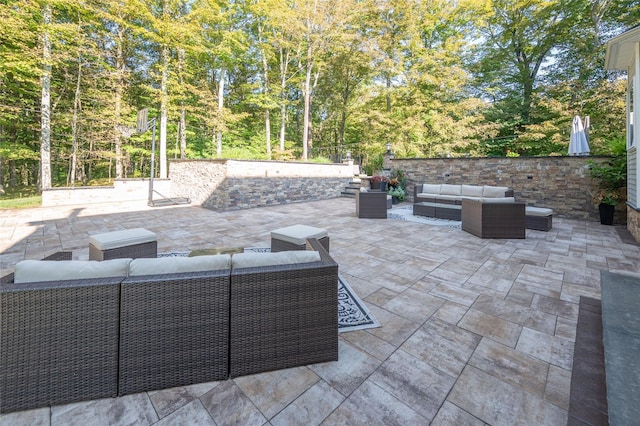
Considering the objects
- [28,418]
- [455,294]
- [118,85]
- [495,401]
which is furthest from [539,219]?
[118,85]

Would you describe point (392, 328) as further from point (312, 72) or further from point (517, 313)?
point (312, 72)

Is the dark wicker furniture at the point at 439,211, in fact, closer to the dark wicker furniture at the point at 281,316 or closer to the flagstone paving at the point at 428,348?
the flagstone paving at the point at 428,348

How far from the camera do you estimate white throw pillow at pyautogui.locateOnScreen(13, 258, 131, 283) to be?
1.35 meters

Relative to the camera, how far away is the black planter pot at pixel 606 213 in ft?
20.6

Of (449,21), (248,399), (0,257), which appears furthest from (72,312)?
(449,21)

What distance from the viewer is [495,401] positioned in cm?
146

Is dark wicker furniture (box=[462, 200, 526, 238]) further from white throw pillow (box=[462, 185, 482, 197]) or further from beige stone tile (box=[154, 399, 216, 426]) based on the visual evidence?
beige stone tile (box=[154, 399, 216, 426])

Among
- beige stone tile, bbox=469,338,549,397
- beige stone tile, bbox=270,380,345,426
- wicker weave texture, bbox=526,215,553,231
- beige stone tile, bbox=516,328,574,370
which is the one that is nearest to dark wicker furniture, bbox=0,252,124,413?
beige stone tile, bbox=270,380,345,426

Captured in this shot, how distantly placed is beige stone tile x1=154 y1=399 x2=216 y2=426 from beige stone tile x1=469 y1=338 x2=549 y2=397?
61.8 inches

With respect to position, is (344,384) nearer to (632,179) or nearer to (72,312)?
(72,312)

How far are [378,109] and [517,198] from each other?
8.65m

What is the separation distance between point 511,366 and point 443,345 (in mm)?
395

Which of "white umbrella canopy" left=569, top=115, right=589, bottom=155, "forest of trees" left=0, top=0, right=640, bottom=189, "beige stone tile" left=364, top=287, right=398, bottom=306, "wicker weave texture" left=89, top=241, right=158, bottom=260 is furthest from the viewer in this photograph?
"forest of trees" left=0, top=0, right=640, bottom=189

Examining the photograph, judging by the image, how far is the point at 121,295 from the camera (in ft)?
4.55
